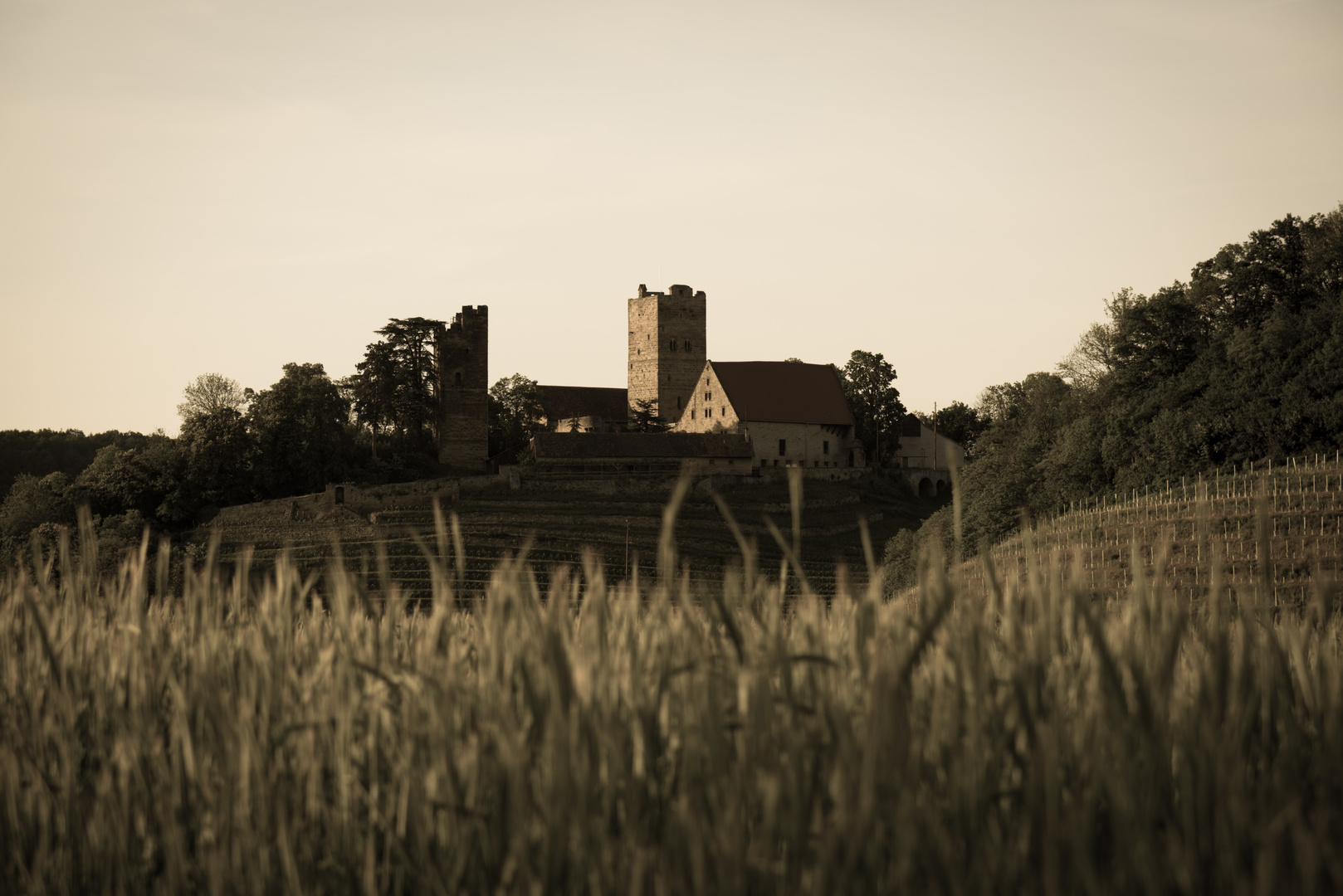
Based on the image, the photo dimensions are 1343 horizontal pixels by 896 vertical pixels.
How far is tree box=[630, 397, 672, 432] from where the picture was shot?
81938 millimetres

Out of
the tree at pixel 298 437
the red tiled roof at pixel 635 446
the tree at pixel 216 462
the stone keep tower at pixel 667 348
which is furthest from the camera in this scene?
the stone keep tower at pixel 667 348

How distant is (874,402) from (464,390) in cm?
2823

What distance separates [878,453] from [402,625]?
74.0m

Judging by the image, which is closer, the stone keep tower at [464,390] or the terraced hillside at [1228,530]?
the terraced hillside at [1228,530]

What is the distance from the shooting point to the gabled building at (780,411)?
7306 centimetres

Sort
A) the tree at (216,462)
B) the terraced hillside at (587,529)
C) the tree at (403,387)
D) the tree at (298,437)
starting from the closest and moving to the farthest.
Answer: the terraced hillside at (587,529)
the tree at (216,462)
the tree at (298,437)
the tree at (403,387)

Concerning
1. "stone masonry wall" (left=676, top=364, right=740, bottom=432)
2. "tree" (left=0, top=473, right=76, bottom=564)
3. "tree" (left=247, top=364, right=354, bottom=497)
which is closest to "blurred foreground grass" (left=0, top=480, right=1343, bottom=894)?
"tree" (left=0, top=473, right=76, bottom=564)

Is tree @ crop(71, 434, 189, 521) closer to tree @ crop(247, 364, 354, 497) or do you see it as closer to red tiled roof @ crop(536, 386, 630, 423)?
tree @ crop(247, 364, 354, 497)

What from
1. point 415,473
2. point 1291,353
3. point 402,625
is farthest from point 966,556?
point 402,625

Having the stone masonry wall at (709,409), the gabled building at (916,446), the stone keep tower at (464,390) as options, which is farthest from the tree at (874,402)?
the stone keep tower at (464,390)

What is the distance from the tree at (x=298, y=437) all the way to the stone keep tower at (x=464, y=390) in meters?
14.5

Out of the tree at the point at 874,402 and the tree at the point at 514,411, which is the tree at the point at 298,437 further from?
the tree at the point at 874,402

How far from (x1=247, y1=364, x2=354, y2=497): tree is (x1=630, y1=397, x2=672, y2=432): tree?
26297 millimetres

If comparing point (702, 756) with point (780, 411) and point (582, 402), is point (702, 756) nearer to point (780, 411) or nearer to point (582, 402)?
point (780, 411)
